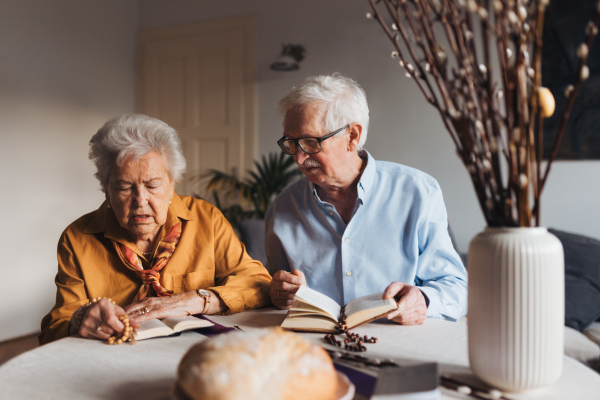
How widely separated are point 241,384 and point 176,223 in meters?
0.97

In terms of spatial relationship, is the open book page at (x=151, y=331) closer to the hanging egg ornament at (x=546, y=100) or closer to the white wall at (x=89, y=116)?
the hanging egg ornament at (x=546, y=100)

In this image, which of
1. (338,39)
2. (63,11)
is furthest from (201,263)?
(63,11)

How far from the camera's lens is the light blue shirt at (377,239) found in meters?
1.54

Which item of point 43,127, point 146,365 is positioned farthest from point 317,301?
point 43,127

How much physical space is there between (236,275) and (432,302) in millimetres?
650

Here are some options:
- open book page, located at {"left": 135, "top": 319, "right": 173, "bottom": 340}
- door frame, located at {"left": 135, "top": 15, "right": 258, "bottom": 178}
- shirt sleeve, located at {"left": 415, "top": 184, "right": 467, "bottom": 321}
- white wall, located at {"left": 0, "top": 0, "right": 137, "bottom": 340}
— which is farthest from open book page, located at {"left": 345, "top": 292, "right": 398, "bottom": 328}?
white wall, located at {"left": 0, "top": 0, "right": 137, "bottom": 340}

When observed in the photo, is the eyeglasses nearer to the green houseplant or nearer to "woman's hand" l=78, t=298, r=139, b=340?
"woman's hand" l=78, t=298, r=139, b=340

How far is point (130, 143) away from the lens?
1418mm

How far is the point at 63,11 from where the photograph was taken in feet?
13.4

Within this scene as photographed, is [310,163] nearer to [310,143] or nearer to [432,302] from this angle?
[310,143]

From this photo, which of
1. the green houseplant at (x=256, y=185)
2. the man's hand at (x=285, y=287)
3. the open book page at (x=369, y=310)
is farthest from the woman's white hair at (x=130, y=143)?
the green houseplant at (x=256, y=185)

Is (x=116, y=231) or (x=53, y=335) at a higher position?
(x=116, y=231)

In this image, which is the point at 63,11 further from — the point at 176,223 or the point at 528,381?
the point at 528,381

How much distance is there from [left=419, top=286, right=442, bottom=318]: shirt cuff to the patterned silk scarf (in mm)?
791
